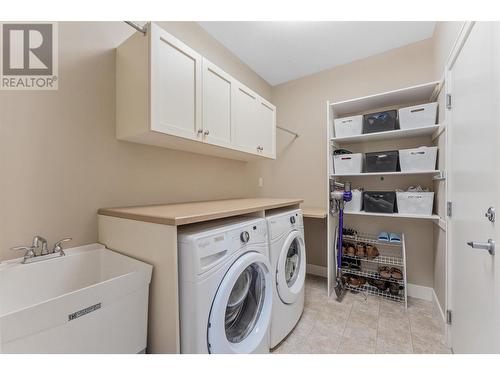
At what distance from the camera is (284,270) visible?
1.56m

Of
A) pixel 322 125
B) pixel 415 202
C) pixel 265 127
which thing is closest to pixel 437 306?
pixel 415 202

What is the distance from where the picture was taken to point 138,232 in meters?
1.05

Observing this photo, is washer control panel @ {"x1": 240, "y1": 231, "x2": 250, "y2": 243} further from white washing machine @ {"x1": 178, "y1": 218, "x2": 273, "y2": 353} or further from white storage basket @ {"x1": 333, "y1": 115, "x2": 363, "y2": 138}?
white storage basket @ {"x1": 333, "y1": 115, "x2": 363, "y2": 138}

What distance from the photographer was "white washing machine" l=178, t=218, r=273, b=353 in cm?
92

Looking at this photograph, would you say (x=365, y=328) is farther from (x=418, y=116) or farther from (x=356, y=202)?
(x=418, y=116)

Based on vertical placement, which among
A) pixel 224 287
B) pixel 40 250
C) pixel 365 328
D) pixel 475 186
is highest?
pixel 475 186

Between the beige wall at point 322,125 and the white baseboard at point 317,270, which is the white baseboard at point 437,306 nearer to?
the beige wall at point 322,125

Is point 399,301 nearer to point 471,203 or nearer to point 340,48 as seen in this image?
point 471,203

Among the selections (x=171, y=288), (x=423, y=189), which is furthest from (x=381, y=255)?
(x=171, y=288)

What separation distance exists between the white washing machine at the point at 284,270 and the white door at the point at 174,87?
869 mm

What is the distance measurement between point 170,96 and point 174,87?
0.23ft

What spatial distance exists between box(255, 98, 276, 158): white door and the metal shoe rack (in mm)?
1331

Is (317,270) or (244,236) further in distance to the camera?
(317,270)

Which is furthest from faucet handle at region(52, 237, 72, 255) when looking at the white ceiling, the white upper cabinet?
the white ceiling
